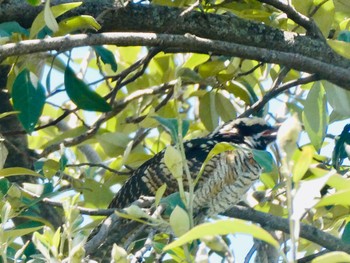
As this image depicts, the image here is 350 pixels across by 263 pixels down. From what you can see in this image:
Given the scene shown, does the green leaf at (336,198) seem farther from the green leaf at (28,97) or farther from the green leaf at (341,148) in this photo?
the green leaf at (341,148)

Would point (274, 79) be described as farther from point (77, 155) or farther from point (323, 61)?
point (77, 155)

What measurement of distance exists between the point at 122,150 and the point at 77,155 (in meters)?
0.80

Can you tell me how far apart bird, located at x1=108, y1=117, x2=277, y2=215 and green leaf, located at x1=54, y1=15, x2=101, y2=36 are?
78 cm

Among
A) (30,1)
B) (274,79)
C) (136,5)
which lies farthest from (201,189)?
(30,1)

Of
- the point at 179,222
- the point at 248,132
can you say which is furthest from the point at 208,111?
the point at 179,222

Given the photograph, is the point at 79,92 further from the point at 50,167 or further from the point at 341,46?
the point at 341,46

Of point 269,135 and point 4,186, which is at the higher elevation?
point 4,186

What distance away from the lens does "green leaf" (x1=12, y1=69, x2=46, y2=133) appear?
3012mm

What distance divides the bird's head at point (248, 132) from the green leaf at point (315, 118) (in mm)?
841

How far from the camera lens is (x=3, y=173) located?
2.96m

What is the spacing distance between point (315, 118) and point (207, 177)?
65cm

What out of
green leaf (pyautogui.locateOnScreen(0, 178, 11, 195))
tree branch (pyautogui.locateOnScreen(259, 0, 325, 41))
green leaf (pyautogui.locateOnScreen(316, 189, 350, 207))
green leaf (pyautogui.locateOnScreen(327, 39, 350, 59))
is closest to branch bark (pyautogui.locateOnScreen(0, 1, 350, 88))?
tree branch (pyautogui.locateOnScreen(259, 0, 325, 41))

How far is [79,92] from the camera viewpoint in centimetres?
319

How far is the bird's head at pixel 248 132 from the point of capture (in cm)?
420
